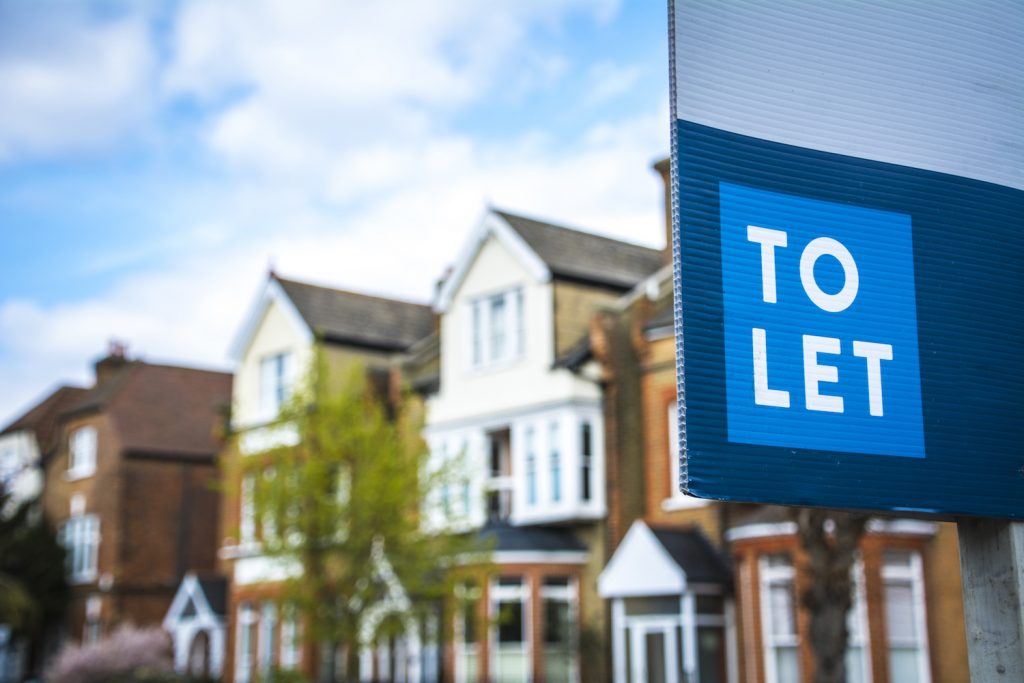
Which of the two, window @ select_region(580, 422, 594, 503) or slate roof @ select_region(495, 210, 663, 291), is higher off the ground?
slate roof @ select_region(495, 210, 663, 291)

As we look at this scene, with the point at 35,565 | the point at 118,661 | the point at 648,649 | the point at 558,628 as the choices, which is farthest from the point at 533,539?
the point at 35,565

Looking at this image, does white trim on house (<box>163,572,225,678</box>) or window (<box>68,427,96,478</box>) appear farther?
window (<box>68,427,96,478</box>)

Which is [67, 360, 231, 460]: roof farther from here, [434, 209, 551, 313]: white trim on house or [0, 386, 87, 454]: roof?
[434, 209, 551, 313]: white trim on house

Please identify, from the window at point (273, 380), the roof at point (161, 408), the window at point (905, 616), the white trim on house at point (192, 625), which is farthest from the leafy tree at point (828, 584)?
the roof at point (161, 408)

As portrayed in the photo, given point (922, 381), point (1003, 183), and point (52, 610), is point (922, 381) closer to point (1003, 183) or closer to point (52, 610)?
point (1003, 183)

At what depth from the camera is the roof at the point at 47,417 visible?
45.7 metres

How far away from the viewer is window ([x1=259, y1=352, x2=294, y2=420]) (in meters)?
33.6

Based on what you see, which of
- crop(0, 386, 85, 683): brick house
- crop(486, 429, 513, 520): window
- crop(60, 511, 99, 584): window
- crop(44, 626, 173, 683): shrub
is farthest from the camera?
crop(0, 386, 85, 683): brick house

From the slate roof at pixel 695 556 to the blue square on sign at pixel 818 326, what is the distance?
1795 centimetres

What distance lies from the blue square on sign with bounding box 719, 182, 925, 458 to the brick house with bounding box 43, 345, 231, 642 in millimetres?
34078

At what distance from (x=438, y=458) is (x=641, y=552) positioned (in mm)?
6109

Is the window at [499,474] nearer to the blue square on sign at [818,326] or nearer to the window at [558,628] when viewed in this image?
the window at [558,628]

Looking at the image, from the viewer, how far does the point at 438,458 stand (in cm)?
2838

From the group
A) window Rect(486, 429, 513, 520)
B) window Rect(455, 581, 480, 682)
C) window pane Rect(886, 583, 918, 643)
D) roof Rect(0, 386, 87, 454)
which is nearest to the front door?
window Rect(455, 581, 480, 682)
